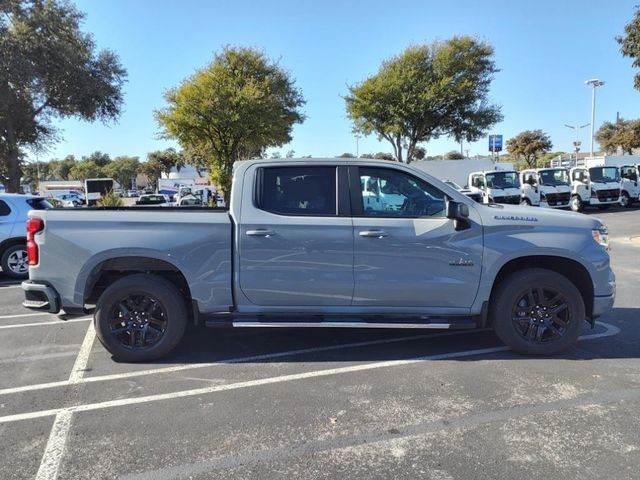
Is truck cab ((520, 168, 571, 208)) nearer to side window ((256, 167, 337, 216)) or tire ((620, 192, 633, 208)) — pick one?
tire ((620, 192, 633, 208))

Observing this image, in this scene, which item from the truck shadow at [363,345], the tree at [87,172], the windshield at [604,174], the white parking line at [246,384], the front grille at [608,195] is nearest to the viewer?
the white parking line at [246,384]

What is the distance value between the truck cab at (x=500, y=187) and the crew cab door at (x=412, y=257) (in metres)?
18.9

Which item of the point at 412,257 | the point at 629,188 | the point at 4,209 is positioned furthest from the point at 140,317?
the point at 629,188

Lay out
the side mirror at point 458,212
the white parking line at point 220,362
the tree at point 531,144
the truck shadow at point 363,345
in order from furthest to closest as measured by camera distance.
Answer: the tree at point 531,144, the truck shadow at point 363,345, the side mirror at point 458,212, the white parking line at point 220,362

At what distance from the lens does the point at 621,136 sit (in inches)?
2137

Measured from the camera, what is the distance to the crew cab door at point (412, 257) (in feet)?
15.6

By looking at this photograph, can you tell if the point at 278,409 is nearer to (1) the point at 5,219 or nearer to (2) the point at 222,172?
(1) the point at 5,219

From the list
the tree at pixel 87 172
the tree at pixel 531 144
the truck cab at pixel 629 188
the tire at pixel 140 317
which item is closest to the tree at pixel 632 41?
the tire at pixel 140 317

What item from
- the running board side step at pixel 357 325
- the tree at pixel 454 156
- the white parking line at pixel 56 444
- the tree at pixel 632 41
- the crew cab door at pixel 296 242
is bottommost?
the white parking line at pixel 56 444

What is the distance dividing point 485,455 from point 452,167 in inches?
1494

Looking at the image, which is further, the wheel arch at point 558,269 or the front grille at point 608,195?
the front grille at point 608,195

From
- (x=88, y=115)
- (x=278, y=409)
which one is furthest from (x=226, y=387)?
(x=88, y=115)

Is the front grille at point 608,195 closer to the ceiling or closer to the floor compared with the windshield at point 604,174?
closer to the floor

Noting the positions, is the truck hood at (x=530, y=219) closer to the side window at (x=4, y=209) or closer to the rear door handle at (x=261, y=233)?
the rear door handle at (x=261, y=233)
